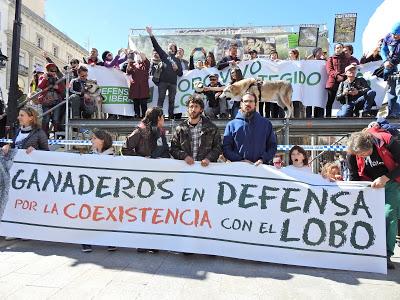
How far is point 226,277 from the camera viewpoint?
384 cm

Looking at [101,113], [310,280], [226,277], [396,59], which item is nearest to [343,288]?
[310,280]

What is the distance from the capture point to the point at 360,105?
806 centimetres

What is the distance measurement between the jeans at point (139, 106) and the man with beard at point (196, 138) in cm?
424

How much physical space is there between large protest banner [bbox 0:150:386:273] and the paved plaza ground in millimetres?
180

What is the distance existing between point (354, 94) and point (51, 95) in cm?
620

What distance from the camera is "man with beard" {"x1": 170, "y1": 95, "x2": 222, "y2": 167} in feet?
15.9

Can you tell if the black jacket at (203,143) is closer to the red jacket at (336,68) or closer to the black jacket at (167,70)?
the black jacket at (167,70)

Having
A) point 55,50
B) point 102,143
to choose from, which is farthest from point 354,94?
point 55,50

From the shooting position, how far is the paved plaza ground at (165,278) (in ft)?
11.2

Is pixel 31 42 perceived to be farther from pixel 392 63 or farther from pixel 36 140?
pixel 36 140

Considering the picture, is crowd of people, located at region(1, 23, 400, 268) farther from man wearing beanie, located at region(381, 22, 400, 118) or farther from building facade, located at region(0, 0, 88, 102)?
building facade, located at region(0, 0, 88, 102)

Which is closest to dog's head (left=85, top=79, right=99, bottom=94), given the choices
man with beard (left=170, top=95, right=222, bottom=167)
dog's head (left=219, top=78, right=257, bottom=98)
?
dog's head (left=219, top=78, right=257, bottom=98)

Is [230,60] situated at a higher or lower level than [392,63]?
higher

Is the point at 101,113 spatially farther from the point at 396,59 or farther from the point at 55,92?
the point at 396,59
